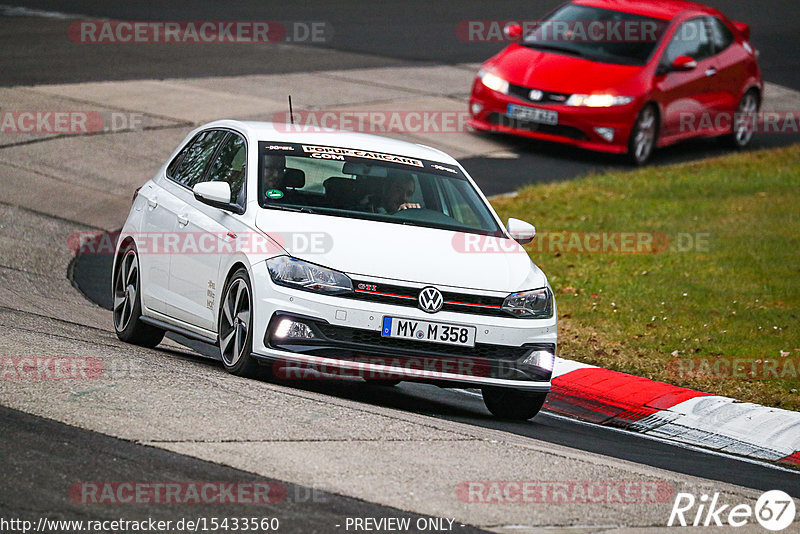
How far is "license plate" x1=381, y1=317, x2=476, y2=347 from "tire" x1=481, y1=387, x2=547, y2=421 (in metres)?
0.60

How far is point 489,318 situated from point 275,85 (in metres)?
13.7

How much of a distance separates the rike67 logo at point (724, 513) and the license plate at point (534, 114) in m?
11.9

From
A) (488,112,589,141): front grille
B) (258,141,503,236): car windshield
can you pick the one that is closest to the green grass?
(488,112,589,141): front grille

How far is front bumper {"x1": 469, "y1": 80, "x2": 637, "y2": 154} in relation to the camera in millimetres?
18172

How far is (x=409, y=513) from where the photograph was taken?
5.85 metres

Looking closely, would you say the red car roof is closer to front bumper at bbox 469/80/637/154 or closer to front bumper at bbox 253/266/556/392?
front bumper at bbox 469/80/637/154

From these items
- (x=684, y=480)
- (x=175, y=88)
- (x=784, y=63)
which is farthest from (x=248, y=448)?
(x=784, y=63)

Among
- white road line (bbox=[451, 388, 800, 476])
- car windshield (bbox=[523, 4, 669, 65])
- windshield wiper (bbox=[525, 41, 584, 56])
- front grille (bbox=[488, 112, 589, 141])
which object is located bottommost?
front grille (bbox=[488, 112, 589, 141])

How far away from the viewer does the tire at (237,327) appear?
7949mm

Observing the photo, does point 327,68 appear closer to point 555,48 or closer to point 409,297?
point 555,48

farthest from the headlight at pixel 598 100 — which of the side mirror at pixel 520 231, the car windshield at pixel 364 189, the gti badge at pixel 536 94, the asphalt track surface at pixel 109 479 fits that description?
the asphalt track surface at pixel 109 479

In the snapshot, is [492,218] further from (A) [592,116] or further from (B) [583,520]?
(A) [592,116]

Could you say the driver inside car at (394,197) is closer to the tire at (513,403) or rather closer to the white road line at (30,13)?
the tire at (513,403)

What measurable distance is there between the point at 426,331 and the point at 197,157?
8.78 feet
